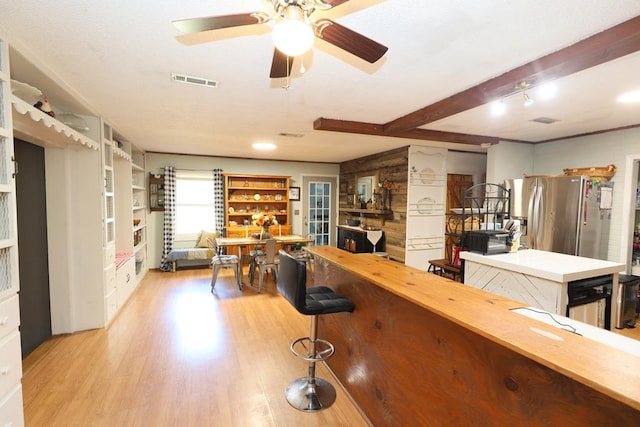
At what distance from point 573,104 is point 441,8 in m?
2.33

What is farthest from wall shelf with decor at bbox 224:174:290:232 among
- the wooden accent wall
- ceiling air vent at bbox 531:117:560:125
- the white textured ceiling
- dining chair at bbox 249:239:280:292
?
ceiling air vent at bbox 531:117:560:125

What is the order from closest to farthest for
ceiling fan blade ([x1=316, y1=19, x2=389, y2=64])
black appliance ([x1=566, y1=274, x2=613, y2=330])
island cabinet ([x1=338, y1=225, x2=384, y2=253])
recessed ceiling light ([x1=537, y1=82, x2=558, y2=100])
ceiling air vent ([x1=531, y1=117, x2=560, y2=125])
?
ceiling fan blade ([x1=316, y1=19, x2=389, y2=64]) < black appliance ([x1=566, y1=274, x2=613, y2=330]) < recessed ceiling light ([x1=537, y1=82, x2=558, y2=100]) < ceiling air vent ([x1=531, y1=117, x2=560, y2=125]) < island cabinet ([x1=338, y1=225, x2=384, y2=253])

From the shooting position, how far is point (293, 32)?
1124 mm

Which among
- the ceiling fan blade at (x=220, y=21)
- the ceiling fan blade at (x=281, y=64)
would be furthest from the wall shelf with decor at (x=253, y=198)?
the ceiling fan blade at (x=220, y=21)

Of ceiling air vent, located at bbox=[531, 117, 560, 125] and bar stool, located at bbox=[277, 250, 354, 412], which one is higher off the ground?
ceiling air vent, located at bbox=[531, 117, 560, 125]

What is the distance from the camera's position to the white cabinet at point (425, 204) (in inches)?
195

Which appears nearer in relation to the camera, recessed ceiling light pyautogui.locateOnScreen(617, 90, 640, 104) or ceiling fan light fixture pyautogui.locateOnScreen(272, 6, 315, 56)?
ceiling fan light fixture pyautogui.locateOnScreen(272, 6, 315, 56)

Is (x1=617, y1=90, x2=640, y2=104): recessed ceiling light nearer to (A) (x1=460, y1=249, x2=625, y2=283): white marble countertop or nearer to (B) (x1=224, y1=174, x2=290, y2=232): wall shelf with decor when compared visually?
(A) (x1=460, y1=249, x2=625, y2=283): white marble countertop

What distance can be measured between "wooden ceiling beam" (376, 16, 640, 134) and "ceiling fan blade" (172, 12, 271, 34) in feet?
6.16

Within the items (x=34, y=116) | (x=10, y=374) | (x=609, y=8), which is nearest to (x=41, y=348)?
(x=10, y=374)

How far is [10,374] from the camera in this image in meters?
1.60

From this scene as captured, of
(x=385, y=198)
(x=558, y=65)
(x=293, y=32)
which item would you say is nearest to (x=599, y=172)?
(x=558, y=65)

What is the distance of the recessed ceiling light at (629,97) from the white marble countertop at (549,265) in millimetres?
1497

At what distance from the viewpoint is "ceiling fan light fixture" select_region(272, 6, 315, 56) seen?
112 centimetres
